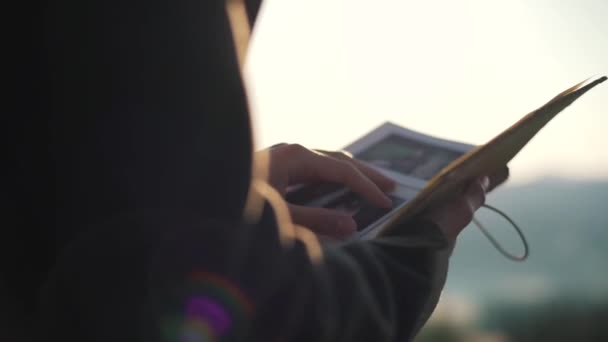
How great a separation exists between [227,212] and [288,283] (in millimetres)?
61

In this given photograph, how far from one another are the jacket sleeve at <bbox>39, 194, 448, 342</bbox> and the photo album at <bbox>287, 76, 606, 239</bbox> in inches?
5.2

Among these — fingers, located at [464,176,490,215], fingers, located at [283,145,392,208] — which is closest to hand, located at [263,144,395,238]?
fingers, located at [283,145,392,208]

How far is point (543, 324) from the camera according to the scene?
351 cm

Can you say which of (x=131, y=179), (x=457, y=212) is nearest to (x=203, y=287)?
(x=131, y=179)

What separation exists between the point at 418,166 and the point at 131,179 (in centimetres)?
56

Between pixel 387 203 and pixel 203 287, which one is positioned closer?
pixel 203 287

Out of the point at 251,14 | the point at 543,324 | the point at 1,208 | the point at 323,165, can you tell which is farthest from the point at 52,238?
the point at 543,324

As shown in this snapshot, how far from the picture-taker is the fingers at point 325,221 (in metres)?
0.75

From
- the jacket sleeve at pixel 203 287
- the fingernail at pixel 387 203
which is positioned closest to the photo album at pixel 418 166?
the fingernail at pixel 387 203

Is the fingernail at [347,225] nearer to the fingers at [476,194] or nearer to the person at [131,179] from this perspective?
the fingers at [476,194]

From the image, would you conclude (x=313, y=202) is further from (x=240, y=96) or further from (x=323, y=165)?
(x=240, y=96)

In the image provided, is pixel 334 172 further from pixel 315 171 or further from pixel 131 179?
pixel 131 179

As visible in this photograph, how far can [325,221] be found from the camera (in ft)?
2.49

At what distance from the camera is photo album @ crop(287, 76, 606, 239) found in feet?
2.09
